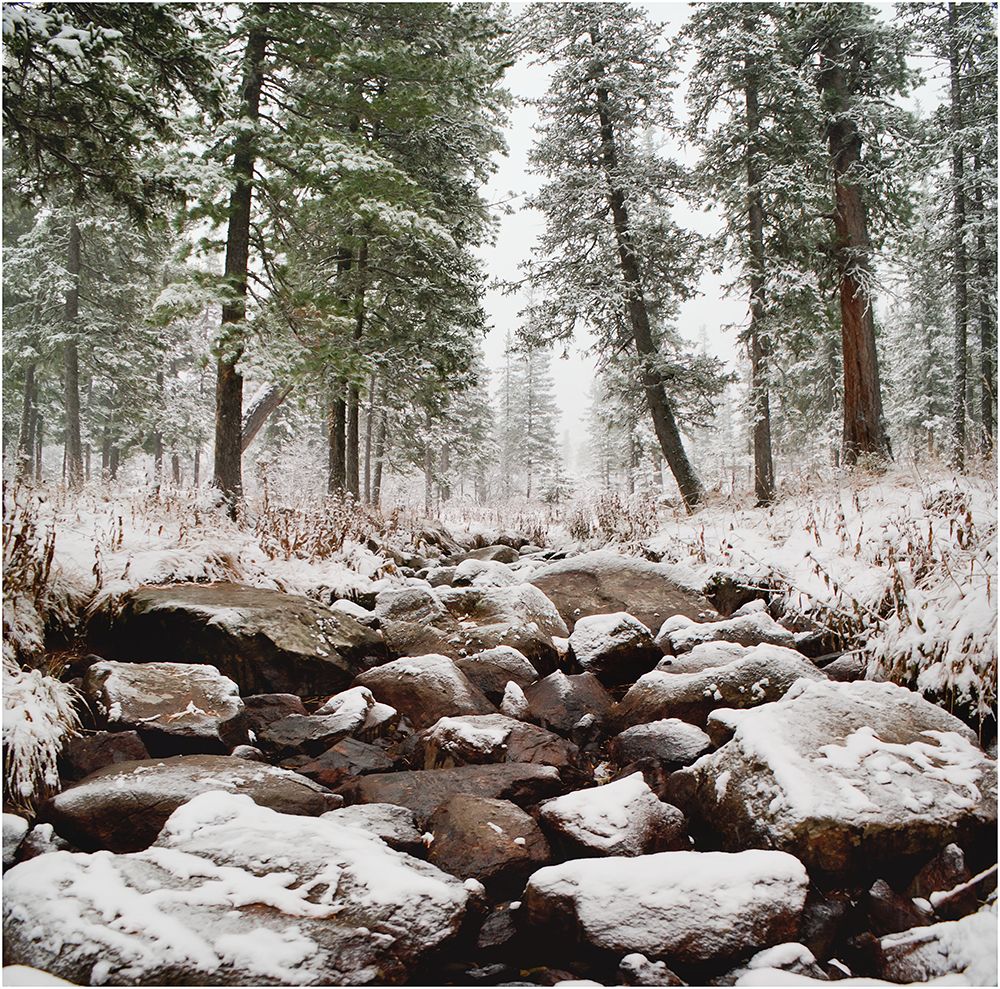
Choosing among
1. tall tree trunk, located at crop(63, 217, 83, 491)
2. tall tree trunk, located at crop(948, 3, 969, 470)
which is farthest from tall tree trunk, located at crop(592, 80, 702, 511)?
tall tree trunk, located at crop(63, 217, 83, 491)

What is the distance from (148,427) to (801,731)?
22.6 m

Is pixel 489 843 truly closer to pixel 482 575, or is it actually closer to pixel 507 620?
pixel 507 620

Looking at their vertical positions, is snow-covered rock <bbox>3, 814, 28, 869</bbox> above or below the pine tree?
below

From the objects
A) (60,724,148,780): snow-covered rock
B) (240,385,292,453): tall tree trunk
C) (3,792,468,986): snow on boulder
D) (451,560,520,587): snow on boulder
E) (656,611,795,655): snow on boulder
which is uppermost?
(240,385,292,453): tall tree trunk

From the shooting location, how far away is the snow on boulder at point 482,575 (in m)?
7.76

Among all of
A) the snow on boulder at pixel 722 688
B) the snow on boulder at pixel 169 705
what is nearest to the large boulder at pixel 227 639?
the snow on boulder at pixel 169 705

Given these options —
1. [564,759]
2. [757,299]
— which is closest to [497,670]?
[564,759]

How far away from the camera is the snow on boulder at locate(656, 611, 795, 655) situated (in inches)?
194

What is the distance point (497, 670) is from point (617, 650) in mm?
1042

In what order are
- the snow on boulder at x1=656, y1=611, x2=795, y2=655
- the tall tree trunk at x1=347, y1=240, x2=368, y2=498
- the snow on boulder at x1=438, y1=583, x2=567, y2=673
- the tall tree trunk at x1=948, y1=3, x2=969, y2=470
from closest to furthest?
1. the snow on boulder at x1=656, y1=611, x2=795, y2=655
2. the snow on boulder at x1=438, y1=583, x2=567, y2=673
3. the tall tree trunk at x1=948, y1=3, x2=969, y2=470
4. the tall tree trunk at x1=347, y1=240, x2=368, y2=498

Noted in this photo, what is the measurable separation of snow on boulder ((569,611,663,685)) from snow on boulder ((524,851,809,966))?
260 centimetres

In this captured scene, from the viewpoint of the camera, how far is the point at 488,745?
145 inches

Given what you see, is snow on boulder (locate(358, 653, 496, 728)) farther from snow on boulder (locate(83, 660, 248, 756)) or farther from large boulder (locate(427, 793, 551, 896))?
large boulder (locate(427, 793, 551, 896))

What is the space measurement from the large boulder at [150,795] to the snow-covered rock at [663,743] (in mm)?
1781
